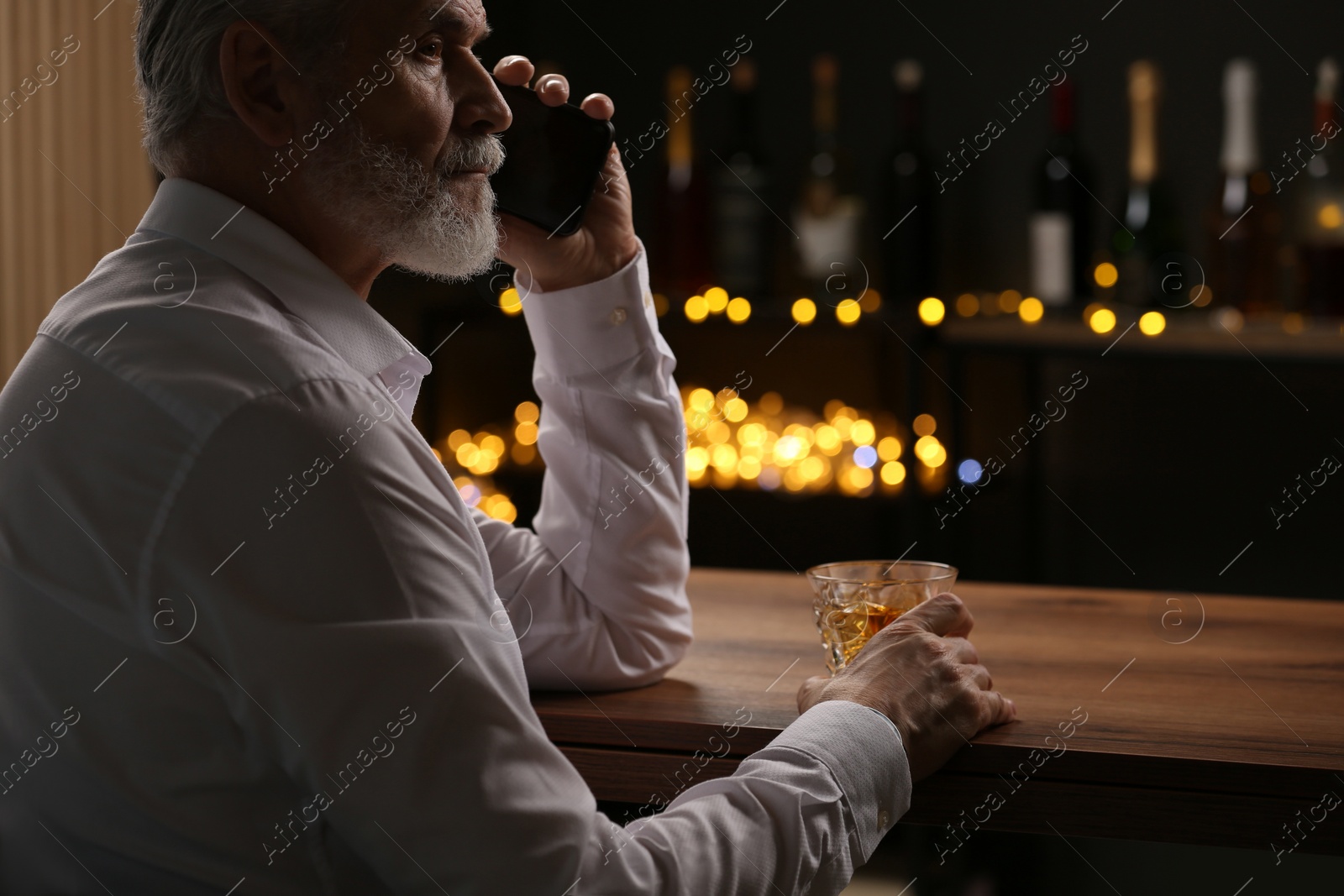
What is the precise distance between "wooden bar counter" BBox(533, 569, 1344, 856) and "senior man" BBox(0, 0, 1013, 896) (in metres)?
0.05

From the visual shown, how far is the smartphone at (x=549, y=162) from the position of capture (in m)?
1.05

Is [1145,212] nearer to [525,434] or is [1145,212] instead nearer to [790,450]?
[790,450]

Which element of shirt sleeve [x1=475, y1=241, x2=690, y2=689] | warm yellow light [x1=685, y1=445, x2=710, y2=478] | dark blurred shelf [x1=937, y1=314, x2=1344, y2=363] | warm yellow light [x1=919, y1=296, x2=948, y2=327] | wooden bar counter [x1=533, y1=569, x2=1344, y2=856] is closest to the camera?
wooden bar counter [x1=533, y1=569, x2=1344, y2=856]

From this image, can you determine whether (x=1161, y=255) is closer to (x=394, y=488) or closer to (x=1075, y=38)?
(x=1075, y=38)

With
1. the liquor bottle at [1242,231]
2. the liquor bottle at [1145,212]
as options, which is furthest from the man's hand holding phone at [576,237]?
the liquor bottle at [1242,231]

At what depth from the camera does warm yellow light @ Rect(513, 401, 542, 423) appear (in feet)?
8.13

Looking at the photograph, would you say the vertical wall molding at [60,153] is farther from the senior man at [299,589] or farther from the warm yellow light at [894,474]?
the warm yellow light at [894,474]

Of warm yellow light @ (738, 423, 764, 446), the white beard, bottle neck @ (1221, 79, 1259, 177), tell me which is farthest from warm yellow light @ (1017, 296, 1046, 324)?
the white beard

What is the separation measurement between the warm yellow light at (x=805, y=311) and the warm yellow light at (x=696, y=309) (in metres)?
0.16

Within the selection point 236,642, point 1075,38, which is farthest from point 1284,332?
point 236,642

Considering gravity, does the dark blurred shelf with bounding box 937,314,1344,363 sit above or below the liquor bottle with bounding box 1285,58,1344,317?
below

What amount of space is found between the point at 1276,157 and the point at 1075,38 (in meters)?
0.40

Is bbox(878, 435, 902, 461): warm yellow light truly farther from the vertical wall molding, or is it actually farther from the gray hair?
the gray hair

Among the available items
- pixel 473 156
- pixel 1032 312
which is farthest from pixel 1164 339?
pixel 473 156
